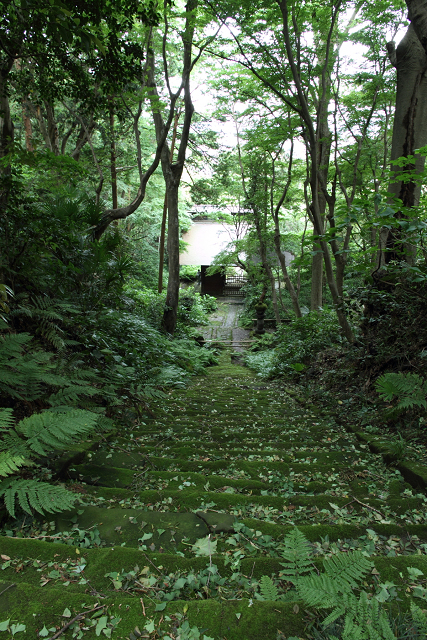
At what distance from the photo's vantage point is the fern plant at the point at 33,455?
1.50m

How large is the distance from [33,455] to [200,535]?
90 cm

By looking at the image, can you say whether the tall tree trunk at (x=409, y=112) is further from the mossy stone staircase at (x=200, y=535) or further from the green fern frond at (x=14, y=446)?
the green fern frond at (x=14, y=446)

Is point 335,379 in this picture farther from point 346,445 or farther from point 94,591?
point 94,591

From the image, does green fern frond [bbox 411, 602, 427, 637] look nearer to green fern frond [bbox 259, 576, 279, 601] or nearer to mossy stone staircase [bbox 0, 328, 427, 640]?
mossy stone staircase [bbox 0, 328, 427, 640]

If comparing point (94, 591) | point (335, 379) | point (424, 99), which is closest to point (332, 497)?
point (94, 591)

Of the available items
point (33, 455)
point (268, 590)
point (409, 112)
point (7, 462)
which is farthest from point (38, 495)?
point (409, 112)

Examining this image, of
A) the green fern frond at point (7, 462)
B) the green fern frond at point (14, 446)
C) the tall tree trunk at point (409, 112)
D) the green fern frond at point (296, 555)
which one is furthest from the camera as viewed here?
the tall tree trunk at point (409, 112)

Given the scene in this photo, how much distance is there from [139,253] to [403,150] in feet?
47.8

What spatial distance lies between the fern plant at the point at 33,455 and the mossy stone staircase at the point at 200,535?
0.49 ft

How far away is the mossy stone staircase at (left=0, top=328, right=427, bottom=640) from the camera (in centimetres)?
117

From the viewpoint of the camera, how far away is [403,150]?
4094 millimetres

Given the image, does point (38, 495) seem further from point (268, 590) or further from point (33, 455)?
point (268, 590)

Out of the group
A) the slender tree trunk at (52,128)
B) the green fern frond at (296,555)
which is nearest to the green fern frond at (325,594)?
the green fern frond at (296,555)

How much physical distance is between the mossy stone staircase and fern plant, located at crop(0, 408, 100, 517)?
0.15 meters
